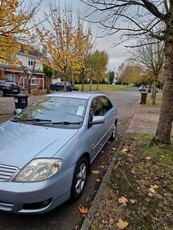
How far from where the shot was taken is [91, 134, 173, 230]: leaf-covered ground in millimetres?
2845

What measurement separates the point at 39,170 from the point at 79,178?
0.92 metres

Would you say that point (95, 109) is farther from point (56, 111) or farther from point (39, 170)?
point (39, 170)

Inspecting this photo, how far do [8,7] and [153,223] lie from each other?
31.0 feet

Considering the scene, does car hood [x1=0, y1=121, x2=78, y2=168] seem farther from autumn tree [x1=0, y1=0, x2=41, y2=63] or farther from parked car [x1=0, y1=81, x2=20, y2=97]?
parked car [x1=0, y1=81, x2=20, y2=97]

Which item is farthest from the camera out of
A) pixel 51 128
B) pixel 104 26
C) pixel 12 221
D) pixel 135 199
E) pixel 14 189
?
pixel 104 26

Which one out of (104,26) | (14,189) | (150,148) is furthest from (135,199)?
(104,26)

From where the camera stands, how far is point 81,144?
11.0 ft

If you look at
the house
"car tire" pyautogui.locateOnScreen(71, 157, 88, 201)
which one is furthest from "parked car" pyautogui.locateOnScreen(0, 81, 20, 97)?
"car tire" pyautogui.locateOnScreen(71, 157, 88, 201)

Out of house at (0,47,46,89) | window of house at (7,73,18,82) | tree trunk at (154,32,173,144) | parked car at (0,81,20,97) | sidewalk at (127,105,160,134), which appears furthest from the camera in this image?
house at (0,47,46,89)

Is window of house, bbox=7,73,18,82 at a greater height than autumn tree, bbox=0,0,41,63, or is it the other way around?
autumn tree, bbox=0,0,41,63

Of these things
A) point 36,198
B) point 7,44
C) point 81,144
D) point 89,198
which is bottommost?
point 89,198

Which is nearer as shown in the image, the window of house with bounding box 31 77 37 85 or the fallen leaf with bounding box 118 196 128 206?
the fallen leaf with bounding box 118 196 128 206

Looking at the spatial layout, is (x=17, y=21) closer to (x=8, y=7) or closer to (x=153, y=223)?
(x=8, y=7)

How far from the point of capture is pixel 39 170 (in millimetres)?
2623
